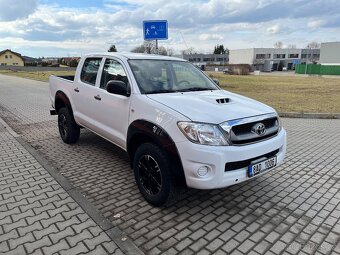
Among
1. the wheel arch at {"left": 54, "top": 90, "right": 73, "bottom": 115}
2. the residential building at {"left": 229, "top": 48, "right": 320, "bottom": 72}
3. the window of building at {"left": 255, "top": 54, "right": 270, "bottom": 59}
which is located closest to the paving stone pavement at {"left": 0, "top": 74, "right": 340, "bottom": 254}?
the wheel arch at {"left": 54, "top": 90, "right": 73, "bottom": 115}

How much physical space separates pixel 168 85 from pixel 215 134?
1406 millimetres

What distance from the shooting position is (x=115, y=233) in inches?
123

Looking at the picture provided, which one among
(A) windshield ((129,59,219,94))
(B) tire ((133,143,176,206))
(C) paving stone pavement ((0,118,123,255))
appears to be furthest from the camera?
(A) windshield ((129,59,219,94))

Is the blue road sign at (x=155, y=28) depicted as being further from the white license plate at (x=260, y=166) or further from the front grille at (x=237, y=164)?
the front grille at (x=237, y=164)

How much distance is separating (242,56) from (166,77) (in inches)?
4187

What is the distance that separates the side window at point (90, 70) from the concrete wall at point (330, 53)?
279ft

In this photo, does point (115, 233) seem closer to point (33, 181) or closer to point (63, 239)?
point (63, 239)

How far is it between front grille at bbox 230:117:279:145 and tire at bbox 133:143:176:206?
790 millimetres

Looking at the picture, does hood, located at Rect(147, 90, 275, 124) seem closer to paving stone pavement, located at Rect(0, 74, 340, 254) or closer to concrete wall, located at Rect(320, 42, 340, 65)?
paving stone pavement, located at Rect(0, 74, 340, 254)

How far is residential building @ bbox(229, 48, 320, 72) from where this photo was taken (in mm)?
99312

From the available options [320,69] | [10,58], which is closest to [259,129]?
[320,69]

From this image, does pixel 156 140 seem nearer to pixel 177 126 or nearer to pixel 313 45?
pixel 177 126

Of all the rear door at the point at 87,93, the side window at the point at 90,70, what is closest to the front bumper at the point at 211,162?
the rear door at the point at 87,93

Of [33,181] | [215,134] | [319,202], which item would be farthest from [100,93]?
[319,202]
